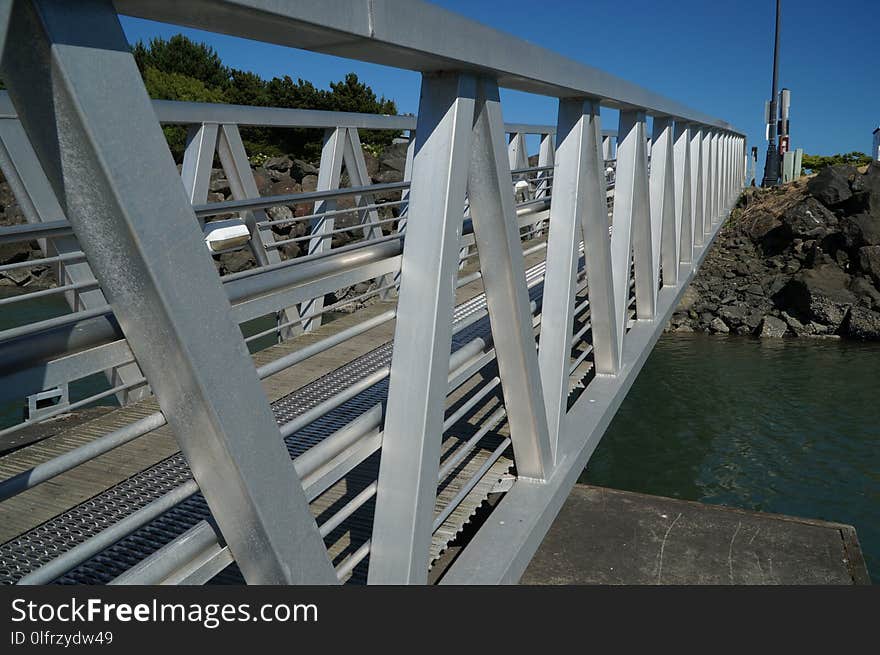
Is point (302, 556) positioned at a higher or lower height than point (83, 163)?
lower

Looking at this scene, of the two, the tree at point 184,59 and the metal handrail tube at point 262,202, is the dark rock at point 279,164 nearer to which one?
the tree at point 184,59

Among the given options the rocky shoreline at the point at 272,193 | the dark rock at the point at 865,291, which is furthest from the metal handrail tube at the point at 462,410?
the rocky shoreline at the point at 272,193

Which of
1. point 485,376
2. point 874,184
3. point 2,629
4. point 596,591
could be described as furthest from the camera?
point 874,184

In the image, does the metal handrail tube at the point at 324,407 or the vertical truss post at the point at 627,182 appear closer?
the metal handrail tube at the point at 324,407

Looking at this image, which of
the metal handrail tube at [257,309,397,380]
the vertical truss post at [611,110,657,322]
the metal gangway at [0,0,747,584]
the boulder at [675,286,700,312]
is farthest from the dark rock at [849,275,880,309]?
the metal handrail tube at [257,309,397,380]

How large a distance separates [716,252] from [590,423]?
1847 centimetres

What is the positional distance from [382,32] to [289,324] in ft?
3.92

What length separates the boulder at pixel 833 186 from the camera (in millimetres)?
18594

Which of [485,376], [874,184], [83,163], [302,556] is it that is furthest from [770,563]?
[874,184]

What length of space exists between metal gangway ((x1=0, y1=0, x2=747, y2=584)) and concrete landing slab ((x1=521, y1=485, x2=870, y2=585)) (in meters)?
0.95

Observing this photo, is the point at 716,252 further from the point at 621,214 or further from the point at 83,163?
the point at 83,163

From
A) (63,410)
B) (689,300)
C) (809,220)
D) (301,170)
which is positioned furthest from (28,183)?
(301,170)

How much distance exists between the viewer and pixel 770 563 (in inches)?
173

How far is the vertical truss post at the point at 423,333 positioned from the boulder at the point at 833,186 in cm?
1945
